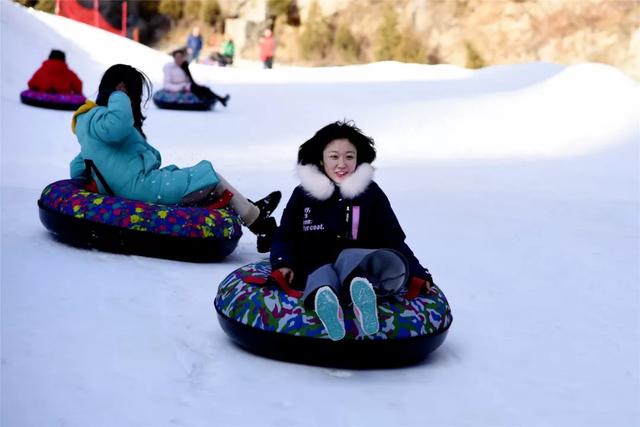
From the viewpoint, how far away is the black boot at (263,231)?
5.09 m

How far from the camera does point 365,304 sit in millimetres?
3123

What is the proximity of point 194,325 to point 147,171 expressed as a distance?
1341 mm

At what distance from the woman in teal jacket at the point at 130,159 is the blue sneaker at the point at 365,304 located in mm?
1932

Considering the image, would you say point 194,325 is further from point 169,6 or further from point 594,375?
point 169,6

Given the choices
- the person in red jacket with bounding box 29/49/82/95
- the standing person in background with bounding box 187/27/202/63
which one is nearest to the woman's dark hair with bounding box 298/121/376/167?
the person in red jacket with bounding box 29/49/82/95

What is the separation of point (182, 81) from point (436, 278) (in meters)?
7.89

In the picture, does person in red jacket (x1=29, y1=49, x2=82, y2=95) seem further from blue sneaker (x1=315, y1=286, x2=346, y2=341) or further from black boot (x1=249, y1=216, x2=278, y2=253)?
blue sneaker (x1=315, y1=286, x2=346, y2=341)

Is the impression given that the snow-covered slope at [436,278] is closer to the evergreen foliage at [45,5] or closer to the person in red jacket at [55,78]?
the person in red jacket at [55,78]

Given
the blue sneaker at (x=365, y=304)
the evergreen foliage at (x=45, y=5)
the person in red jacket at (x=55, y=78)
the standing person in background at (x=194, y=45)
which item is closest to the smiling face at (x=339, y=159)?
the blue sneaker at (x=365, y=304)

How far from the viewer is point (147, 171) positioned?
4.89 metres

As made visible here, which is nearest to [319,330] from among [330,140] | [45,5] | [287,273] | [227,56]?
[287,273]

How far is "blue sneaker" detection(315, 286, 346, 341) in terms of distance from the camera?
10.2ft

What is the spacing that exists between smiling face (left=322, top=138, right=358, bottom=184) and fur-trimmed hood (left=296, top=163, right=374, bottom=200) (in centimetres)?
3

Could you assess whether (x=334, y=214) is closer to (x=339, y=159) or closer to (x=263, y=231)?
(x=339, y=159)
